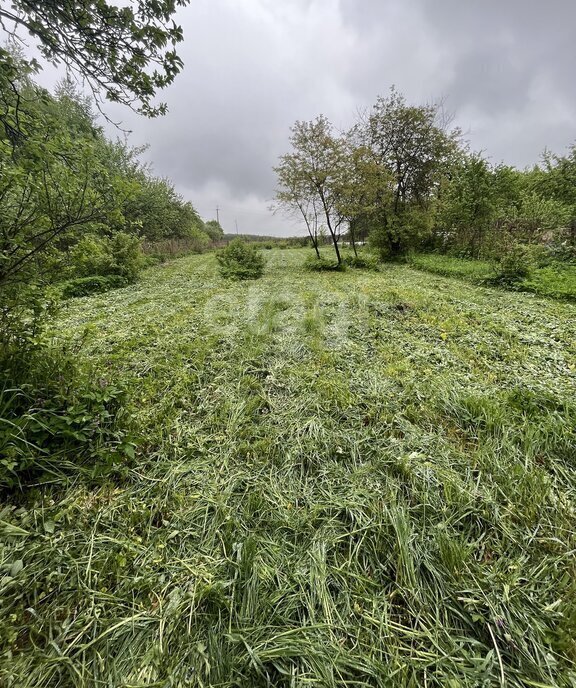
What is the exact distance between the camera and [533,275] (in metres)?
6.98

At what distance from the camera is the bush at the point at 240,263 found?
9938 millimetres

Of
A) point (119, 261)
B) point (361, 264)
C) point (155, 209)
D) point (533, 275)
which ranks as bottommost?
point (533, 275)

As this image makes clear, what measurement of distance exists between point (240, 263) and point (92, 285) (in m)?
5.20

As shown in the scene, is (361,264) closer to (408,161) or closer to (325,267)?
(325,267)

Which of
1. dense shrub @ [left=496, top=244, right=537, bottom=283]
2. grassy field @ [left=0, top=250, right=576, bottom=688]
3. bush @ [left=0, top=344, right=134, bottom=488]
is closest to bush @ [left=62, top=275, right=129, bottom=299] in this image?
grassy field @ [left=0, top=250, right=576, bottom=688]

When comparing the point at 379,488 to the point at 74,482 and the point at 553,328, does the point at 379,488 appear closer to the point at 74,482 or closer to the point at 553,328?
the point at 74,482

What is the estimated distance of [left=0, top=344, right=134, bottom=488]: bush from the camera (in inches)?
61.1

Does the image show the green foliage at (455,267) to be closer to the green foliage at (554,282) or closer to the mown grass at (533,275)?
the mown grass at (533,275)

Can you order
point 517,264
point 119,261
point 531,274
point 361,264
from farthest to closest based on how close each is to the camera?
point 361,264, point 119,261, point 531,274, point 517,264

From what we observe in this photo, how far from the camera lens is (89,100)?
46.8ft

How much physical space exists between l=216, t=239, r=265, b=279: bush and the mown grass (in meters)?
6.98

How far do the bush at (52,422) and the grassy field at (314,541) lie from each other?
0.52 feet

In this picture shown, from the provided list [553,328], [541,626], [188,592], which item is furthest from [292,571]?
[553,328]

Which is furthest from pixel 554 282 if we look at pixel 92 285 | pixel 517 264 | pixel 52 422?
pixel 92 285
